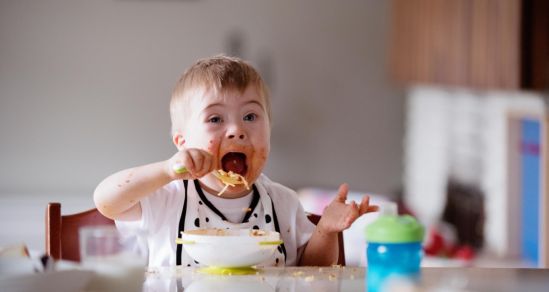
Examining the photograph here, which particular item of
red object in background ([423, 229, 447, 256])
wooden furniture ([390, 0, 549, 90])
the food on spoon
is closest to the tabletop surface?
the food on spoon

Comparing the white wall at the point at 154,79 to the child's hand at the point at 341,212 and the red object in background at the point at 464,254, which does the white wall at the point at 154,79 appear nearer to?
the red object in background at the point at 464,254

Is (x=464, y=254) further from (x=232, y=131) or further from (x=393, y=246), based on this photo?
(x=393, y=246)

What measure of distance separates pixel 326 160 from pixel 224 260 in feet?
16.6

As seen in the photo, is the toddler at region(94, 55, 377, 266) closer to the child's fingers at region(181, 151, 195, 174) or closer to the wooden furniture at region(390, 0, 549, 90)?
the child's fingers at region(181, 151, 195, 174)

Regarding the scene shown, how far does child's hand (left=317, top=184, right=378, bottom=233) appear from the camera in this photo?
1.67 m

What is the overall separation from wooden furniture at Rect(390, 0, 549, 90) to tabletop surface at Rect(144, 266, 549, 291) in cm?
164

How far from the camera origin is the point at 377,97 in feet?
21.7

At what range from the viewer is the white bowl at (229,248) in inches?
60.9

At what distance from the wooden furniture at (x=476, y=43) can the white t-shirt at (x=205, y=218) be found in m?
1.49

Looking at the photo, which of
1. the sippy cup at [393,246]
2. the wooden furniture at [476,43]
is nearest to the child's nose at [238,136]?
the sippy cup at [393,246]

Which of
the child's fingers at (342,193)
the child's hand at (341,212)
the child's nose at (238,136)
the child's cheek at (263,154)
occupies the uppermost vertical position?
the child's nose at (238,136)

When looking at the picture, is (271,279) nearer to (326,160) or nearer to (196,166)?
(196,166)

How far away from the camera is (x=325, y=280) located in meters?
1.51

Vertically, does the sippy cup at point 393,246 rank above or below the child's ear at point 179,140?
below
